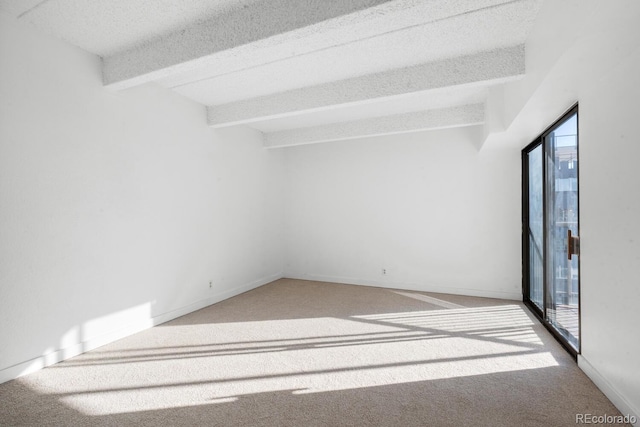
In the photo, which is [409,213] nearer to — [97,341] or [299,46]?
[299,46]

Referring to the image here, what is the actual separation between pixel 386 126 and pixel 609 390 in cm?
363

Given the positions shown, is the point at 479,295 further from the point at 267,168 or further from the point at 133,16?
the point at 133,16

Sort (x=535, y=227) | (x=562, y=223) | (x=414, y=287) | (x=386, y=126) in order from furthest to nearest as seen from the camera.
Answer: (x=414, y=287), (x=386, y=126), (x=535, y=227), (x=562, y=223)

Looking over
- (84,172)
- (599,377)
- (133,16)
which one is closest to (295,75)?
(133,16)

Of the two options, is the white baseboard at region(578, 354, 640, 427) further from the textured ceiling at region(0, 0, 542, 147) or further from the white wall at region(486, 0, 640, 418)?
the textured ceiling at region(0, 0, 542, 147)

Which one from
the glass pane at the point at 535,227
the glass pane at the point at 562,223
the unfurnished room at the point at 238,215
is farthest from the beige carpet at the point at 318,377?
the glass pane at the point at 535,227

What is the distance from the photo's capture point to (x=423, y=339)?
3199 millimetres

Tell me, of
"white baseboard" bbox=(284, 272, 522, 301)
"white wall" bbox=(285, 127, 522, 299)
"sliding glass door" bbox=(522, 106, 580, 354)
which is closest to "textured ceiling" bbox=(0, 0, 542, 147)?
"sliding glass door" bbox=(522, 106, 580, 354)

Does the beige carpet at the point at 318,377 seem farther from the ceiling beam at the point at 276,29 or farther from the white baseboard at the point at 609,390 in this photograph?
the ceiling beam at the point at 276,29

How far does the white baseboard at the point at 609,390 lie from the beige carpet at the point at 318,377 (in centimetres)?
5

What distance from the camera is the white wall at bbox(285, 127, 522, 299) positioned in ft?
15.6

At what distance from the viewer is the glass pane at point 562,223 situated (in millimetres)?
2869

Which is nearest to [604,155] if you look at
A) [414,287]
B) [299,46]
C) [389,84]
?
[389,84]

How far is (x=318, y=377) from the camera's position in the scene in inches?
97.1
